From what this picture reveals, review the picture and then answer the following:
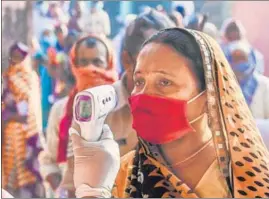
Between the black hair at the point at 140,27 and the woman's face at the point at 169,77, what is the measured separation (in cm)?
6

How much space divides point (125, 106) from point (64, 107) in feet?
0.79

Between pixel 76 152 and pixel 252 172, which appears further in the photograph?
pixel 76 152

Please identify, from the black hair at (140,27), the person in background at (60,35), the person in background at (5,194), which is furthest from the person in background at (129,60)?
the person in background at (5,194)

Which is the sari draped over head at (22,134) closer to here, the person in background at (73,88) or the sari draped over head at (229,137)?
the person in background at (73,88)

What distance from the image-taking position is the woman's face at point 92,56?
2.19m

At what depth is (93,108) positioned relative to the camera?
7.06ft

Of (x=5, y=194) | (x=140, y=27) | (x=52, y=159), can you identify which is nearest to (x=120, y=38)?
(x=140, y=27)

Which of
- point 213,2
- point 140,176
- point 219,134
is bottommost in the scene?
point 140,176

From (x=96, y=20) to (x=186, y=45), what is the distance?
0.37 metres

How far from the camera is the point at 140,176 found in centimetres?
217

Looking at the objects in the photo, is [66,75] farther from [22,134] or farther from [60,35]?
[22,134]

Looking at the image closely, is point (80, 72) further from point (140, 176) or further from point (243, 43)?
point (243, 43)

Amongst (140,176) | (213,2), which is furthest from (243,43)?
(140,176)

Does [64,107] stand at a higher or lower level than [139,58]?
lower
